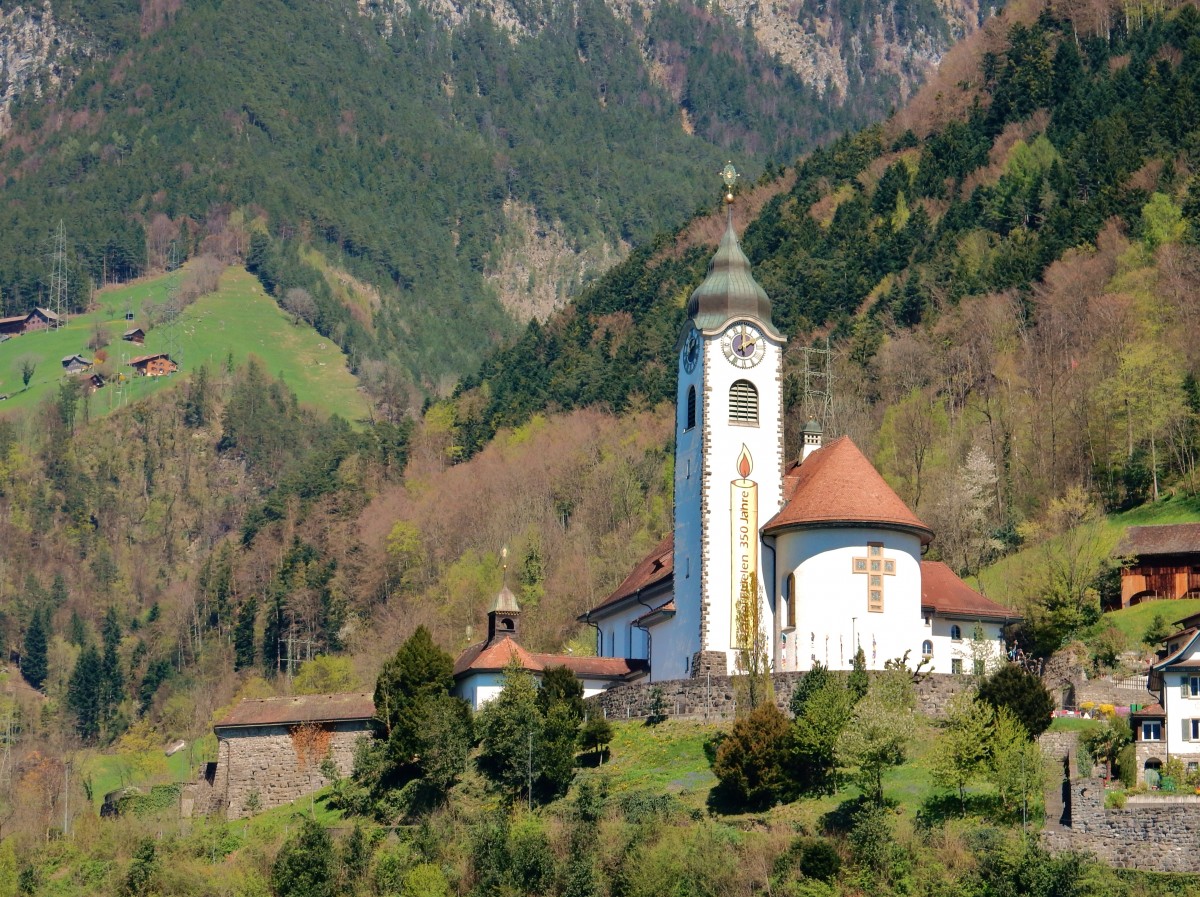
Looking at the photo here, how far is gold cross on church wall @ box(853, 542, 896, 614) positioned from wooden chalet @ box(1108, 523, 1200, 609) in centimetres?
1662

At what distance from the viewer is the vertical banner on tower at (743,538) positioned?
78.1m

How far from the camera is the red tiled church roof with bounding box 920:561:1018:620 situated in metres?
78.7

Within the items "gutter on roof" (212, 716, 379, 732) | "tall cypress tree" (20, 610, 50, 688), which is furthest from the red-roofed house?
"tall cypress tree" (20, 610, 50, 688)

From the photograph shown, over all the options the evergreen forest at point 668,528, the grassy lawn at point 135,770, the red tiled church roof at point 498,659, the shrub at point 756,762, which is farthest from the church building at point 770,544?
the grassy lawn at point 135,770

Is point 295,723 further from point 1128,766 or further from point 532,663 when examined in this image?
point 1128,766

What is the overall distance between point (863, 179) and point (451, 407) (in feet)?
127

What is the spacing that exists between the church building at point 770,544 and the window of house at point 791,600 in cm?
5

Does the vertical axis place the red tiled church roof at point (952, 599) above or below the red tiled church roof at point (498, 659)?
above

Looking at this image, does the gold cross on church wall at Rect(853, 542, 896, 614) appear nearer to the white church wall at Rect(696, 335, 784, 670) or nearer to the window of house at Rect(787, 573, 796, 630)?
the window of house at Rect(787, 573, 796, 630)

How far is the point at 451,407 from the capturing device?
171500 millimetres

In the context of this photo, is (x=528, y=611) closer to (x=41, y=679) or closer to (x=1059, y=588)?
(x=1059, y=588)

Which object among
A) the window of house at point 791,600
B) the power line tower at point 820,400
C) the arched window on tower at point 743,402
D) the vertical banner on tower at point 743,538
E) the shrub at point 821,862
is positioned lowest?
the shrub at point 821,862

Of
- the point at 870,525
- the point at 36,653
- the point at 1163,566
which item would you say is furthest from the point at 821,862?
the point at 36,653

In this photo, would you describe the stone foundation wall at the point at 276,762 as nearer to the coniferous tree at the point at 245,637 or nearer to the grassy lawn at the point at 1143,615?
→ the grassy lawn at the point at 1143,615
